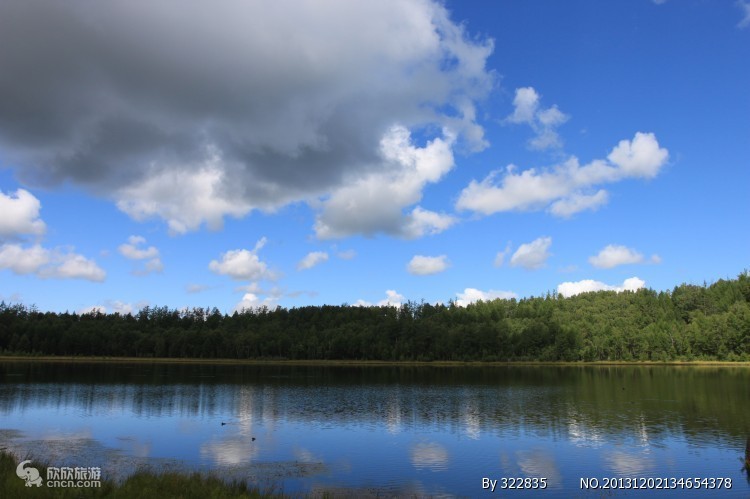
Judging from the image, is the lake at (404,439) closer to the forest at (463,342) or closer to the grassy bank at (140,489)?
the grassy bank at (140,489)

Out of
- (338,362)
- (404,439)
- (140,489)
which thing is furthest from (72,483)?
(338,362)

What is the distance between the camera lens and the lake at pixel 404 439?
27062 mm

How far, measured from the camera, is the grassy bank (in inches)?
677

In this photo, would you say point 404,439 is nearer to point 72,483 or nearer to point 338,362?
point 72,483

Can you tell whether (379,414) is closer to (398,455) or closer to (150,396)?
(398,455)

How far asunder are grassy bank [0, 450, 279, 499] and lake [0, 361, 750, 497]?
3.64m

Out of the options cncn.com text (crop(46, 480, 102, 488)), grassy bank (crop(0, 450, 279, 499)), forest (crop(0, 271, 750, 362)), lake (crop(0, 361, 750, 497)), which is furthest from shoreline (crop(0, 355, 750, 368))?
cncn.com text (crop(46, 480, 102, 488))

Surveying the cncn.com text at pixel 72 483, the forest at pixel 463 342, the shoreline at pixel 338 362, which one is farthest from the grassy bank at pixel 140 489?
the forest at pixel 463 342

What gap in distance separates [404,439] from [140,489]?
2260 cm

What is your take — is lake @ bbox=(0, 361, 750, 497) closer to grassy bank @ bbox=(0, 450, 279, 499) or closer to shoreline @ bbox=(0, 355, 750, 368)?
grassy bank @ bbox=(0, 450, 279, 499)

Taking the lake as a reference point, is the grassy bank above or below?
above

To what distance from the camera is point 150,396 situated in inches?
2522

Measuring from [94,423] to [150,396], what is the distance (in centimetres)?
2075

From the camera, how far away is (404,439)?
3841cm
